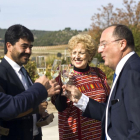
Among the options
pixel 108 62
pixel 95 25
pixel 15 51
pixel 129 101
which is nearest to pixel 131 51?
pixel 108 62

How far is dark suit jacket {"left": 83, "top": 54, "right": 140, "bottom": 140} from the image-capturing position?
1929mm

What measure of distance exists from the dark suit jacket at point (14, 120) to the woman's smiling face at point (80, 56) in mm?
1114

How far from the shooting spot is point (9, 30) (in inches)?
116

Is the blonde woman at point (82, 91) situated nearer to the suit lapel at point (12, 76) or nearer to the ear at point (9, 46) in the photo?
the suit lapel at point (12, 76)

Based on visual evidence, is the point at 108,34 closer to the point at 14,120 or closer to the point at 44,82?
the point at 44,82

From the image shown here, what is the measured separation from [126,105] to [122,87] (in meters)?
0.14

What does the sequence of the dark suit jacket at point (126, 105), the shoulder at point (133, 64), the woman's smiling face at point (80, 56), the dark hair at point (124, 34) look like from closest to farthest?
the dark suit jacket at point (126, 105) → the shoulder at point (133, 64) → the dark hair at point (124, 34) → the woman's smiling face at point (80, 56)

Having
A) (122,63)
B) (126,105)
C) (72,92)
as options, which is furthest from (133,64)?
(72,92)

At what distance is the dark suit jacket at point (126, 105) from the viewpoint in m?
1.93

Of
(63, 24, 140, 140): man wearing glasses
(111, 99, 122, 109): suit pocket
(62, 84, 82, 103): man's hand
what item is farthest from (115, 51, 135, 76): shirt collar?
(62, 84, 82, 103): man's hand

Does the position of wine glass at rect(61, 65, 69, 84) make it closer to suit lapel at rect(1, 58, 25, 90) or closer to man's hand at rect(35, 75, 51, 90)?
man's hand at rect(35, 75, 51, 90)

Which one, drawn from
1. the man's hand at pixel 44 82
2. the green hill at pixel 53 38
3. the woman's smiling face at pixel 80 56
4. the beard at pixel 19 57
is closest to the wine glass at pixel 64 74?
the man's hand at pixel 44 82

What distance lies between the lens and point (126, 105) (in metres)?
1.98

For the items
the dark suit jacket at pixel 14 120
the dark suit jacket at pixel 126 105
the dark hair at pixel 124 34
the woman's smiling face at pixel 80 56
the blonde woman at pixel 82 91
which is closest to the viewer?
the dark suit jacket at pixel 126 105
